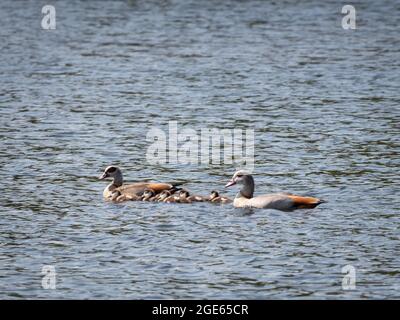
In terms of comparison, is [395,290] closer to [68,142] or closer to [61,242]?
[61,242]

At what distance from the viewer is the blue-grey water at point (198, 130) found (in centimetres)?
1986

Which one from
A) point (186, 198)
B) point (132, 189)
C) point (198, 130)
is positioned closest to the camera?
point (186, 198)

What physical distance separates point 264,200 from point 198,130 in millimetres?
8058

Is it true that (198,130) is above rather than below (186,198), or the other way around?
above

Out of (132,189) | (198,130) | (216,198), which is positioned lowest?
(216,198)

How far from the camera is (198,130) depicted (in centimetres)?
3161

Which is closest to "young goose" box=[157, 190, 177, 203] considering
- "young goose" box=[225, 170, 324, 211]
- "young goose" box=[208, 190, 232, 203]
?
"young goose" box=[208, 190, 232, 203]

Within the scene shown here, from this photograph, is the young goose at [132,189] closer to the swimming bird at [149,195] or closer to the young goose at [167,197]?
the swimming bird at [149,195]

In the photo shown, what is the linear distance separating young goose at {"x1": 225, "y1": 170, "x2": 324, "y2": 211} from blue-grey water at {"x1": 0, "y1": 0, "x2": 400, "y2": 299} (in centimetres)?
20

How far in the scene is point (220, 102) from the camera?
3575 cm

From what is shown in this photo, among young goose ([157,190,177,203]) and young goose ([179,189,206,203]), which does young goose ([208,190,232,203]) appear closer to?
young goose ([179,189,206,203])

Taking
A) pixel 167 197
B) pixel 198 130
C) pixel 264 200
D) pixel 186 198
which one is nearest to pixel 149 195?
pixel 167 197

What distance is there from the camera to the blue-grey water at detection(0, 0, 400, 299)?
1986 centimetres

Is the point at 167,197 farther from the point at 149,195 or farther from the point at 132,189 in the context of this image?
the point at 132,189
